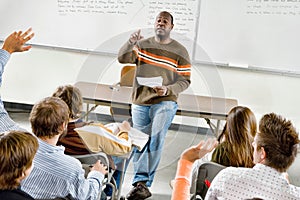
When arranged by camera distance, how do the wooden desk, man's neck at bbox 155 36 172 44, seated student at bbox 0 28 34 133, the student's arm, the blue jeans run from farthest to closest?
the wooden desk
man's neck at bbox 155 36 172 44
the blue jeans
seated student at bbox 0 28 34 133
the student's arm

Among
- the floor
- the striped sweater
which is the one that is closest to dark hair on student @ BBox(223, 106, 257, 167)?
the striped sweater

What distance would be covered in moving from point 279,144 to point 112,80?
1.88m

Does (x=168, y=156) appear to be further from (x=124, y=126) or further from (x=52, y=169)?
(x=52, y=169)

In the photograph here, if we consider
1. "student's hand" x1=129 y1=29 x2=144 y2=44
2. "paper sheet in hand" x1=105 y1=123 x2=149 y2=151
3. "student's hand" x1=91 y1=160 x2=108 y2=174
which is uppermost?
"student's hand" x1=129 y1=29 x2=144 y2=44

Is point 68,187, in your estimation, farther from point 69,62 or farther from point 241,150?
point 69,62

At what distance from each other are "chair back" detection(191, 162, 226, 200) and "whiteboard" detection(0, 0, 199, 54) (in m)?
2.15

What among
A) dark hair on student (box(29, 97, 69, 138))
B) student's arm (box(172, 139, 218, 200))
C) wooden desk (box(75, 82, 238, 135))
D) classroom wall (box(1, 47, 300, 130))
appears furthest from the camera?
classroom wall (box(1, 47, 300, 130))

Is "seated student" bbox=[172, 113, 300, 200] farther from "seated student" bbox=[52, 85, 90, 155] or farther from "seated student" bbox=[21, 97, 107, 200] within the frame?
"seated student" bbox=[52, 85, 90, 155]

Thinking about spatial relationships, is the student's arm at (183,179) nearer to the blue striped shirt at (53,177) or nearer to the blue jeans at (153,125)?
the blue striped shirt at (53,177)

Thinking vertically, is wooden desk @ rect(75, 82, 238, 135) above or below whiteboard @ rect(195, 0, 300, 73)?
below

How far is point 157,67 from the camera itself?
2.32m

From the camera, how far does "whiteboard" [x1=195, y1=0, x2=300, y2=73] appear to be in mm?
3830

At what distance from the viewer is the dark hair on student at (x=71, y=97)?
2395 mm

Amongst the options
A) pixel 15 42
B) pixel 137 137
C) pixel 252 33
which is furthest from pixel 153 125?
pixel 252 33
